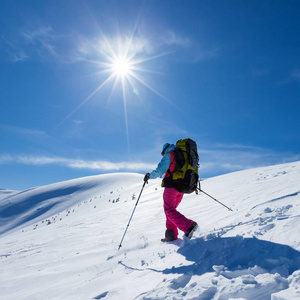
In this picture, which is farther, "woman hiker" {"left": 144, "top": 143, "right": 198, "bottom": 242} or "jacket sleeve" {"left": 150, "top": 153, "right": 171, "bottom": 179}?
"jacket sleeve" {"left": 150, "top": 153, "right": 171, "bottom": 179}

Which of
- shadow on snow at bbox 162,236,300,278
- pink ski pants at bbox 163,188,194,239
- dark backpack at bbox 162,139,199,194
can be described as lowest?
shadow on snow at bbox 162,236,300,278

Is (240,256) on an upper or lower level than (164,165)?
lower

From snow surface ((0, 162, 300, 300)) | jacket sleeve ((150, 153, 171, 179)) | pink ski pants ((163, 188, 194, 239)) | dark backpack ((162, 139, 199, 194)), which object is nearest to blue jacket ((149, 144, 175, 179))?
jacket sleeve ((150, 153, 171, 179))

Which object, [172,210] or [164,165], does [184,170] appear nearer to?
[164,165]

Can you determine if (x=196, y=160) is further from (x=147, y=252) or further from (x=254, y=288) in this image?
(x=254, y=288)

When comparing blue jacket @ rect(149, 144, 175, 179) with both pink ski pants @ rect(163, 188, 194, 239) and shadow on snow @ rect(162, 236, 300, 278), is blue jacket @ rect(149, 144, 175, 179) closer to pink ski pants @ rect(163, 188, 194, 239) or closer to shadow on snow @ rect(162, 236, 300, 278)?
pink ski pants @ rect(163, 188, 194, 239)

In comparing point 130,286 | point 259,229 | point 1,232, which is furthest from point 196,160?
point 1,232

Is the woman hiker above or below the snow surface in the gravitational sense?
above

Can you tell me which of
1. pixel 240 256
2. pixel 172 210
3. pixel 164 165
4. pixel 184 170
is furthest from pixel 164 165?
pixel 240 256

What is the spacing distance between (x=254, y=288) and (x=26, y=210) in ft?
125

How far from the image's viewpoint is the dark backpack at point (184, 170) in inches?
150

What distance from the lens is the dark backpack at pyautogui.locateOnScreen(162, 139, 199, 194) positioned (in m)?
3.82

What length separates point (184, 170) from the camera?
383 centimetres

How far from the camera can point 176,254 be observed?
2875mm
